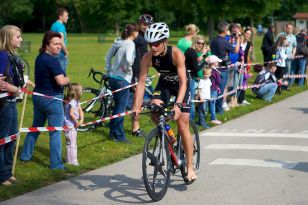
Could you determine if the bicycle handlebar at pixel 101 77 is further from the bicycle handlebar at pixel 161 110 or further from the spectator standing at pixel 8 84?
the bicycle handlebar at pixel 161 110

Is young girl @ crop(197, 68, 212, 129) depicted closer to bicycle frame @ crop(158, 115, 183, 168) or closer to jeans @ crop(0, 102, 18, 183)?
bicycle frame @ crop(158, 115, 183, 168)

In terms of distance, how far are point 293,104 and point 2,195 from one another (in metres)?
10.6

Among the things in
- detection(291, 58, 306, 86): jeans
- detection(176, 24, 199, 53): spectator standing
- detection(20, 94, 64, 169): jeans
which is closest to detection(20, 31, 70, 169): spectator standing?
detection(20, 94, 64, 169): jeans

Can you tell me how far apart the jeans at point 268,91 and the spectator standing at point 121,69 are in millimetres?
6971

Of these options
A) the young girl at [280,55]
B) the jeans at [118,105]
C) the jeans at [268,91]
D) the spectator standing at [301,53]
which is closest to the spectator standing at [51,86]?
the jeans at [118,105]

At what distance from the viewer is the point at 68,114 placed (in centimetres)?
891

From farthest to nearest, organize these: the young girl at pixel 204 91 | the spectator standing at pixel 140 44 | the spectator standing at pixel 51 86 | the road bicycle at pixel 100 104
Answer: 1. the young girl at pixel 204 91
2. the road bicycle at pixel 100 104
3. the spectator standing at pixel 140 44
4. the spectator standing at pixel 51 86

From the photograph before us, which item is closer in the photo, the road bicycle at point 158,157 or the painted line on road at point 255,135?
the road bicycle at point 158,157

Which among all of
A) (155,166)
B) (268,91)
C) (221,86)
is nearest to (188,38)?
(221,86)

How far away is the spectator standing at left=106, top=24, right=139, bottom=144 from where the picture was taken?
10.3 meters

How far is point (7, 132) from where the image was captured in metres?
7.39

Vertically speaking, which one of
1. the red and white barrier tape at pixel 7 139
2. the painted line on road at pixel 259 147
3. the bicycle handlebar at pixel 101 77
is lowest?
the painted line on road at pixel 259 147

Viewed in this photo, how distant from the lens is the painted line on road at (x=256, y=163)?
345 inches

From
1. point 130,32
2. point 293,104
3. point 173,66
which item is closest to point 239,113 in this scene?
point 293,104
